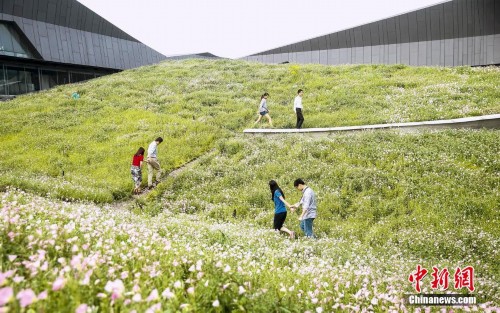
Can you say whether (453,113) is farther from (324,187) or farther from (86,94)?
(86,94)

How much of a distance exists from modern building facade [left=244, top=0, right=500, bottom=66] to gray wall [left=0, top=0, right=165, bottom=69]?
30.7m

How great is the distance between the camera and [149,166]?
60.4 feet

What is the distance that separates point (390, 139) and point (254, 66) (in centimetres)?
2857

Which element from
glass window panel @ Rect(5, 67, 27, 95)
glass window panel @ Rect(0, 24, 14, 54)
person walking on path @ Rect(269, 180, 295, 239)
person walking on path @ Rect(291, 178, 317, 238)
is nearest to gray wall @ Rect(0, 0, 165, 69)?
glass window panel @ Rect(0, 24, 14, 54)

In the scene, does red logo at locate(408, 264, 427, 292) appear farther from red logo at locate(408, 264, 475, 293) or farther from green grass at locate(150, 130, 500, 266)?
green grass at locate(150, 130, 500, 266)

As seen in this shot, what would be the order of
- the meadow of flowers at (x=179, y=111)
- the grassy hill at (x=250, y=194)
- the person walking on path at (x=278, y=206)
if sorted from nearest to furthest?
the grassy hill at (x=250, y=194) → the person walking on path at (x=278, y=206) → the meadow of flowers at (x=179, y=111)

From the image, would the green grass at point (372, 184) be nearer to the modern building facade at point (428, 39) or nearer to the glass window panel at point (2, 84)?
the modern building facade at point (428, 39)

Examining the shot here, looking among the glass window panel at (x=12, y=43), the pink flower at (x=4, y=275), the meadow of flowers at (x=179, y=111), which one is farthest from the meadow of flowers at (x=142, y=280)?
the glass window panel at (x=12, y=43)

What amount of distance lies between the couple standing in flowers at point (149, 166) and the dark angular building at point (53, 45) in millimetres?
33100

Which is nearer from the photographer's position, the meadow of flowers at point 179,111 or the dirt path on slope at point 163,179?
the dirt path on slope at point 163,179

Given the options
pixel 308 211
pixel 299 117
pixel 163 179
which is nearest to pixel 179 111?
pixel 299 117

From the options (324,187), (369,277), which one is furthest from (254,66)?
(369,277)

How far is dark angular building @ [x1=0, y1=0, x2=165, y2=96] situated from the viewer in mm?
43875

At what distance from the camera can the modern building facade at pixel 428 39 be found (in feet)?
126
